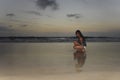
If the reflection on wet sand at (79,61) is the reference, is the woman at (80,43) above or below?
above

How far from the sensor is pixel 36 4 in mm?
6516

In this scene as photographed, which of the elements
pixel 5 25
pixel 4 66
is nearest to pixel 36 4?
pixel 5 25

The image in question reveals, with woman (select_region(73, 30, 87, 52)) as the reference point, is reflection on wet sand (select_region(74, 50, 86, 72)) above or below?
below

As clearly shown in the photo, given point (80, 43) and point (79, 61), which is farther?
point (80, 43)

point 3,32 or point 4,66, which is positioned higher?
point 3,32

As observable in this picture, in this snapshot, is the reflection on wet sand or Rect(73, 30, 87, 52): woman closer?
the reflection on wet sand

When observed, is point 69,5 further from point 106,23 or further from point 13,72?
point 13,72

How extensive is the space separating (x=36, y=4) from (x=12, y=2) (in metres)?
0.43

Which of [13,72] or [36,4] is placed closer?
[13,72]

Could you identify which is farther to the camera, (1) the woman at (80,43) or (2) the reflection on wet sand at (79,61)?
(1) the woman at (80,43)

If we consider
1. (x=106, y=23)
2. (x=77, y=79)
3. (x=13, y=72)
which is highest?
(x=106, y=23)

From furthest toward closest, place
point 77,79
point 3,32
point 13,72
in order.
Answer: point 3,32 < point 13,72 < point 77,79

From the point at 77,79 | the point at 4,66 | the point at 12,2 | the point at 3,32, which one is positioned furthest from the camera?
the point at 3,32

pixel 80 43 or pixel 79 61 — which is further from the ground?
pixel 80 43
